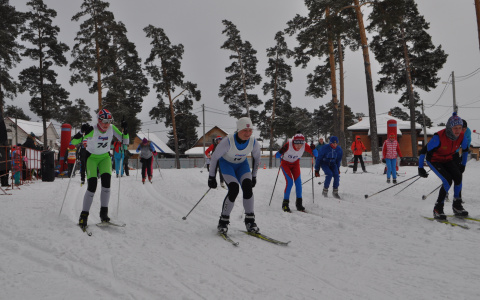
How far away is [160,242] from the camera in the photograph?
4.32m

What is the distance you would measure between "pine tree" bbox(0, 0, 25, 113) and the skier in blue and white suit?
80.4 ft

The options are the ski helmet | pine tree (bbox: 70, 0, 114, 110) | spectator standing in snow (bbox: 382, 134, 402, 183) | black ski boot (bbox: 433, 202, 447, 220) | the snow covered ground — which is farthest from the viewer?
pine tree (bbox: 70, 0, 114, 110)

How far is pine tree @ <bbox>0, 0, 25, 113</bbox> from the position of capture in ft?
76.7

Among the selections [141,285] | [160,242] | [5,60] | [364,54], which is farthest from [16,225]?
[5,60]

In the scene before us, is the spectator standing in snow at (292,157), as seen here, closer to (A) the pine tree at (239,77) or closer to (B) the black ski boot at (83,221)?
(B) the black ski boot at (83,221)

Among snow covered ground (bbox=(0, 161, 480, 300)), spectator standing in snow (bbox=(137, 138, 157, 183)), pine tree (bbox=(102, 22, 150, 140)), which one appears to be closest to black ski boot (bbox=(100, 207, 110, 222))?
snow covered ground (bbox=(0, 161, 480, 300))

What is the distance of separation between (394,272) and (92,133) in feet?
16.0

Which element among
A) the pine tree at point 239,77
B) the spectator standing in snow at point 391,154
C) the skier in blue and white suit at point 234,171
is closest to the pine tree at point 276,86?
the pine tree at point 239,77

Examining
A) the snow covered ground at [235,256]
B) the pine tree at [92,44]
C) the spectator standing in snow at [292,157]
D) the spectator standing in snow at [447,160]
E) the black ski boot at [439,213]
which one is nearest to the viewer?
the snow covered ground at [235,256]

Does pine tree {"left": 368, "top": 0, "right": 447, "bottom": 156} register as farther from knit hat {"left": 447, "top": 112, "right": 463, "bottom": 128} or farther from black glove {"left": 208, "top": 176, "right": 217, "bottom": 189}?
black glove {"left": 208, "top": 176, "right": 217, "bottom": 189}

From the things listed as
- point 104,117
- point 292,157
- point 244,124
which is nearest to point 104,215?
point 104,117

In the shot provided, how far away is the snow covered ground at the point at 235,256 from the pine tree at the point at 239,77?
25.2 metres

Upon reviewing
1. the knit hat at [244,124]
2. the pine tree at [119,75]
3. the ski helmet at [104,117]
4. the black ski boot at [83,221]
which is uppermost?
the pine tree at [119,75]

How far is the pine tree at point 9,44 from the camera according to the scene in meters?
23.4
